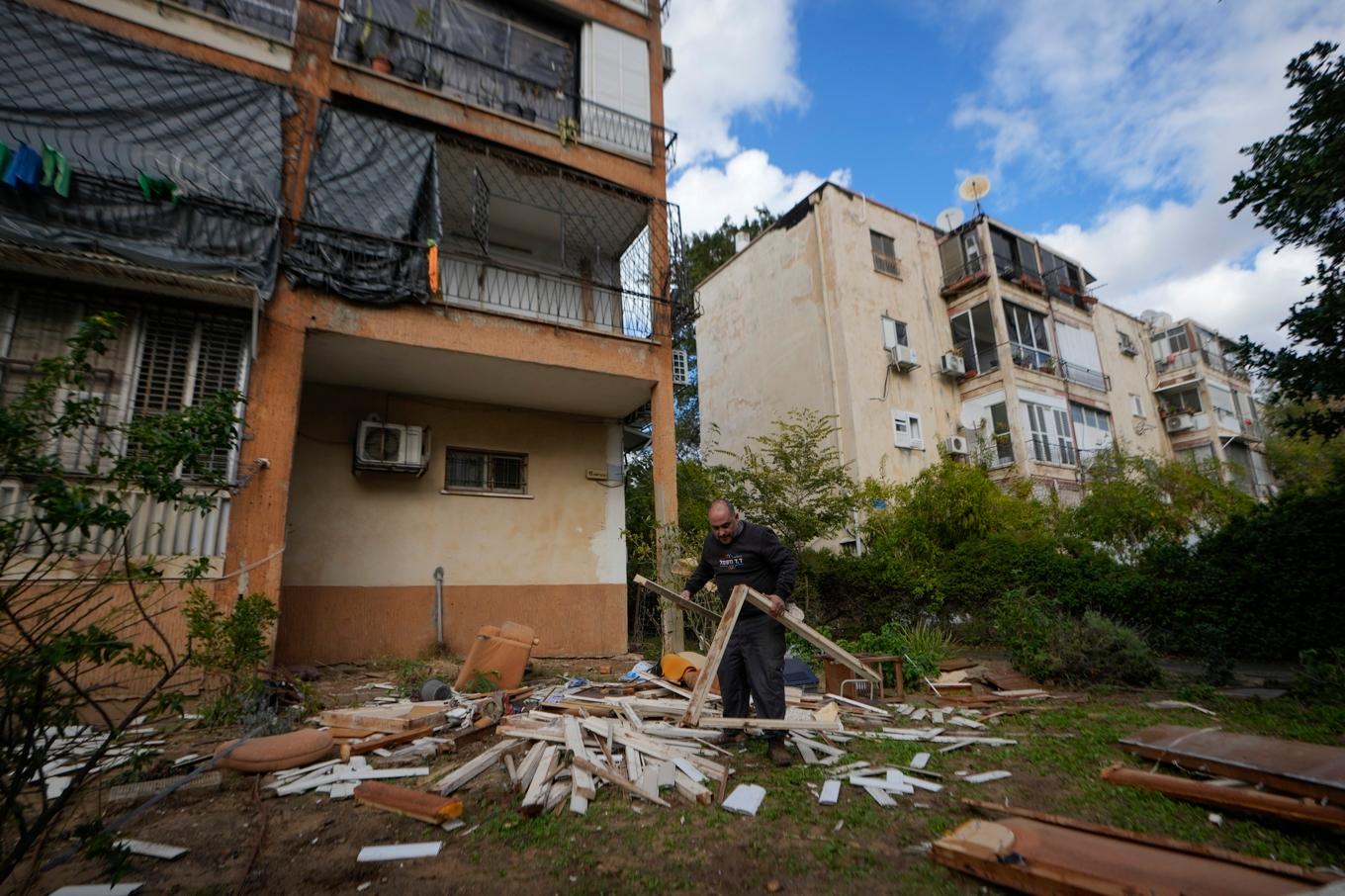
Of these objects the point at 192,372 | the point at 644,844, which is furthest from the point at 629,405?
the point at 644,844

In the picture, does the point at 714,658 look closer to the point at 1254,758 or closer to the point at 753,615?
the point at 753,615

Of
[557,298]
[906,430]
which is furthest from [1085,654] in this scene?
[906,430]

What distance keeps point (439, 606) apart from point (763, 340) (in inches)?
553

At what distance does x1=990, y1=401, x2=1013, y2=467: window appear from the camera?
Result: 1909 centimetres

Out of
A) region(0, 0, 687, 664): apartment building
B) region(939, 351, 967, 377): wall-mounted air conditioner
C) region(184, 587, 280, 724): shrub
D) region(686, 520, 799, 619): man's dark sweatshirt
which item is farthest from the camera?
region(939, 351, 967, 377): wall-mounted air conditioner

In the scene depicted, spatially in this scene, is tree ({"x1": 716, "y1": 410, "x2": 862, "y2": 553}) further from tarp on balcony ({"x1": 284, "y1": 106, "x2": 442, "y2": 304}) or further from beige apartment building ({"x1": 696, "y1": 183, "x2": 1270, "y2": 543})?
tarp on balcony ({"x1": 284, "y1": 106, "x2": 442, "y2": 304})

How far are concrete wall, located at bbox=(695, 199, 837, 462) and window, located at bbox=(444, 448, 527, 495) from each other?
301 inches

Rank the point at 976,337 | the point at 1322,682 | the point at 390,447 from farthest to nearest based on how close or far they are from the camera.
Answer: the point at 976,337, the point at 390,447, the point at 1322,682

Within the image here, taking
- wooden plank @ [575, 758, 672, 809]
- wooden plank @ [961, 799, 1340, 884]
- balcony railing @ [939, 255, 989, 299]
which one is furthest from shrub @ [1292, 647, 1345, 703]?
balcony railing @ [939, 255, 989, 299]

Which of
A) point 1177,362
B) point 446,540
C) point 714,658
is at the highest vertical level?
point 1177,362

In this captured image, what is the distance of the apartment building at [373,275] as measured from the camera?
274 inches

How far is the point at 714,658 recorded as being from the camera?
4789 millimetres

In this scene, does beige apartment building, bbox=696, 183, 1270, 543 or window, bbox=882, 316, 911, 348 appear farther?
window, bbox=882, 316, 911, 348

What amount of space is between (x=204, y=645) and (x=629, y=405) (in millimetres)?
6941
